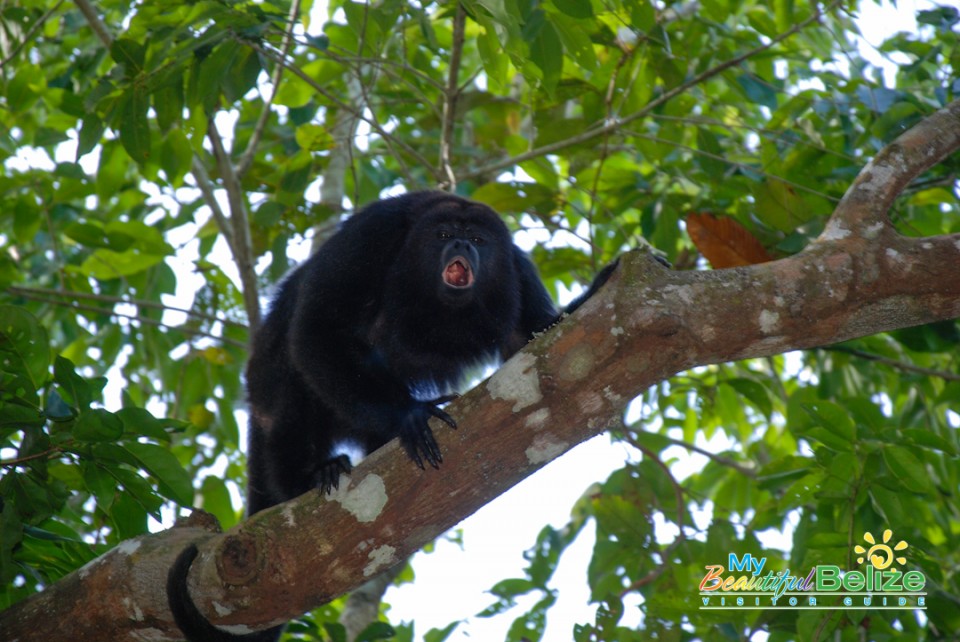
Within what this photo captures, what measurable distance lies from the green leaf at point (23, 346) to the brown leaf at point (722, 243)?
2054 mm

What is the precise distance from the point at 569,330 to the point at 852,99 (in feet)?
7.18

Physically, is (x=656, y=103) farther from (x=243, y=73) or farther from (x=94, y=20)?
(x=94, y=20)

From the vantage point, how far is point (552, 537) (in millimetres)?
4023

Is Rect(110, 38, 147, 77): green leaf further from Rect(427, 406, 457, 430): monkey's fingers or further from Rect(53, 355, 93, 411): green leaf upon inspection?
Rect(427, 406, 457, 430): monkey's fingers

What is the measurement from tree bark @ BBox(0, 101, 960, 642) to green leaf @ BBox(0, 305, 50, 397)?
71 cm

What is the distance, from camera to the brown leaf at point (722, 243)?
316 cm

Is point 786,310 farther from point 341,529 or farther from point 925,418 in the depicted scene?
point 925,418

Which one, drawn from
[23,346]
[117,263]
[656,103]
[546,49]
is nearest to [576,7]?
[546,49]

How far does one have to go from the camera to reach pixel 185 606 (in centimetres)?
232

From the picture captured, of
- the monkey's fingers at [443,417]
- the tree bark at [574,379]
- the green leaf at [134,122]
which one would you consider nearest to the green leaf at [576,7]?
the tree bark at [574,379]

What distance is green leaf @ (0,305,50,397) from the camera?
2.55 meters
